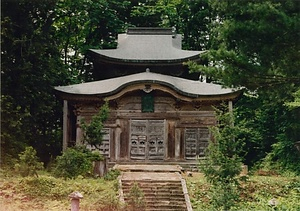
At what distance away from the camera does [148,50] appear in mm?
21172

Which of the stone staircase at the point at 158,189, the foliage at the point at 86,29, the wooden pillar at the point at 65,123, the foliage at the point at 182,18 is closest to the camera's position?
the stone staircase at the point at 158,189

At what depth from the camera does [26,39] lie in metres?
16.4

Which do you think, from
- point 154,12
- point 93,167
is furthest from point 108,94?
point 154,12

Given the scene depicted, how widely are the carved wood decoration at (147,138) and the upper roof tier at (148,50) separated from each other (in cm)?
316

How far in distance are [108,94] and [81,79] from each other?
10196mm

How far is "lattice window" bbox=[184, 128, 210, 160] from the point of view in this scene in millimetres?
17688

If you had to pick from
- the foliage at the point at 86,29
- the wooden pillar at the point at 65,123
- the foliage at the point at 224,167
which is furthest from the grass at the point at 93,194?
the foliage at the point at 86,29

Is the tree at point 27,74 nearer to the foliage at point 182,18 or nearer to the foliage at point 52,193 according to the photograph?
the foliage at point 52,193

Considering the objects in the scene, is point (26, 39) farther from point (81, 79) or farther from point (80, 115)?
point (81, 79)

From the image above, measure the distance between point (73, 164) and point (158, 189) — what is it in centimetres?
275

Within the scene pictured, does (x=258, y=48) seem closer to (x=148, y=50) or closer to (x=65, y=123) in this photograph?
(x=65, y=123)

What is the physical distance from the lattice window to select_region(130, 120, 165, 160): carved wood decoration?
93cm

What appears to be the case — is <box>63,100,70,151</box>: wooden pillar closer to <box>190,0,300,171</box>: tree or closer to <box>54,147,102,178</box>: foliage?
<box>54,147,102,178</box>: foliage

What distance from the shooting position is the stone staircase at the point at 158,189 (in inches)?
470
